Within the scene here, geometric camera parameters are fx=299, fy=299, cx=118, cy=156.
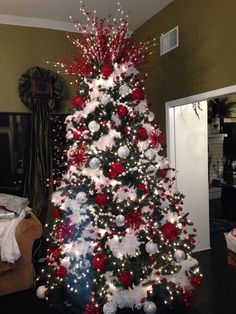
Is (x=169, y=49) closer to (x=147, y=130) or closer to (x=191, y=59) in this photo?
(x=191, y=59)

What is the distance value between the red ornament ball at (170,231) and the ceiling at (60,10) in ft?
8.21

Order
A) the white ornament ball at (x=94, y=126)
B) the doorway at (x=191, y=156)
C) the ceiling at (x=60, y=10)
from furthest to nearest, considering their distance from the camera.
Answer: the doorway at (x=191, y=156)
the ceiling at (x=60, y=10)
the white ornament ball at (x=94, y=126)

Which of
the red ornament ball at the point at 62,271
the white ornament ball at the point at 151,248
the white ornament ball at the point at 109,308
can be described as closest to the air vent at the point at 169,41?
the white ornament ball at the point at 151,248

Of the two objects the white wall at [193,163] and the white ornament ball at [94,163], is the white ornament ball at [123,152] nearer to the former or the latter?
the white ornament ball at [94,163]

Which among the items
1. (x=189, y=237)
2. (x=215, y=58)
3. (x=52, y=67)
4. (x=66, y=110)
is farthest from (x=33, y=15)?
(x=189, y=237)

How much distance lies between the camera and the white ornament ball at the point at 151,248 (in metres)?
A: 2.21

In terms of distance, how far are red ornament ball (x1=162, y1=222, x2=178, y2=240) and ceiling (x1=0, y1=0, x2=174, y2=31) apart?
2503 mm

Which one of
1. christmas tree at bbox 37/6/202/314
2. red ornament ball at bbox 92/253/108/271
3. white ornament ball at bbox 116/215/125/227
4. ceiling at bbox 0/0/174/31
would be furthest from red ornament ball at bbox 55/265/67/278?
ceiling at bbox 0/0/174/31

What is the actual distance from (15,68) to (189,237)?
2.87 meters

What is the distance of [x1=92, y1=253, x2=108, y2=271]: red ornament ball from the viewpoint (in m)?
2.14

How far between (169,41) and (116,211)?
2.21 metres

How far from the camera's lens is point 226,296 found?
2807 millimetres

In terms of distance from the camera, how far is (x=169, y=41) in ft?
11.4

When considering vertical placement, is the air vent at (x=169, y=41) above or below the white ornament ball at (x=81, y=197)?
above
